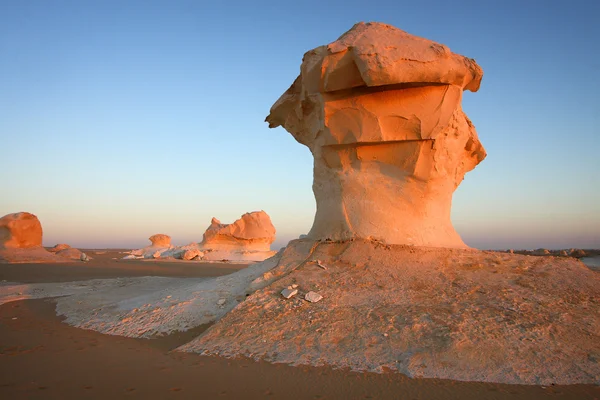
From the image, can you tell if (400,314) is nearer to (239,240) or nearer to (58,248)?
(239,240)

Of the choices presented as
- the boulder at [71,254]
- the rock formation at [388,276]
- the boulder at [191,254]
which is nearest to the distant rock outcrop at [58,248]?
the boulder at [71,254]

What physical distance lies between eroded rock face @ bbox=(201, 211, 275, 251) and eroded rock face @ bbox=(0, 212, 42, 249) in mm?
10081

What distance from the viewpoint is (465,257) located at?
573 cm

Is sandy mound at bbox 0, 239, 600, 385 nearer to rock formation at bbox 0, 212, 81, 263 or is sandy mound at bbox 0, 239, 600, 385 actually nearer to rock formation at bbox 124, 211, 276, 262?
rock formation at bbox 0, 212, 81, 263

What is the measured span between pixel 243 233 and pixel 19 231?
12.4 meters

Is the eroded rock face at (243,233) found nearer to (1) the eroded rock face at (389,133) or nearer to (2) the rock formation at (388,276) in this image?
(2) the rock formation at (388,276)

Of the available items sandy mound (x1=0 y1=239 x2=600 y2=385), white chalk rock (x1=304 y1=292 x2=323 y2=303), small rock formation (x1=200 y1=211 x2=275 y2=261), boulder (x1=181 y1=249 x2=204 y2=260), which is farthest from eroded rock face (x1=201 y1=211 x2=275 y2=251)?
white chalk rock (x1=304 y1=292 x2=323 y2=303)

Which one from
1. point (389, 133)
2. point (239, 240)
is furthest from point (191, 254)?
point (389, 133)

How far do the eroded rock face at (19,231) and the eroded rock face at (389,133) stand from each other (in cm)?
2026

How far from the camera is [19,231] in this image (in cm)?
2098

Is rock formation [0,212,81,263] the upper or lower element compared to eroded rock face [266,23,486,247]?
lower

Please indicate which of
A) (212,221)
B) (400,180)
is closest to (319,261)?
(400,180)

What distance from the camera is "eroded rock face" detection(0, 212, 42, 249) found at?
20.6 meters

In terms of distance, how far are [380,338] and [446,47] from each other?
13.7 ft
